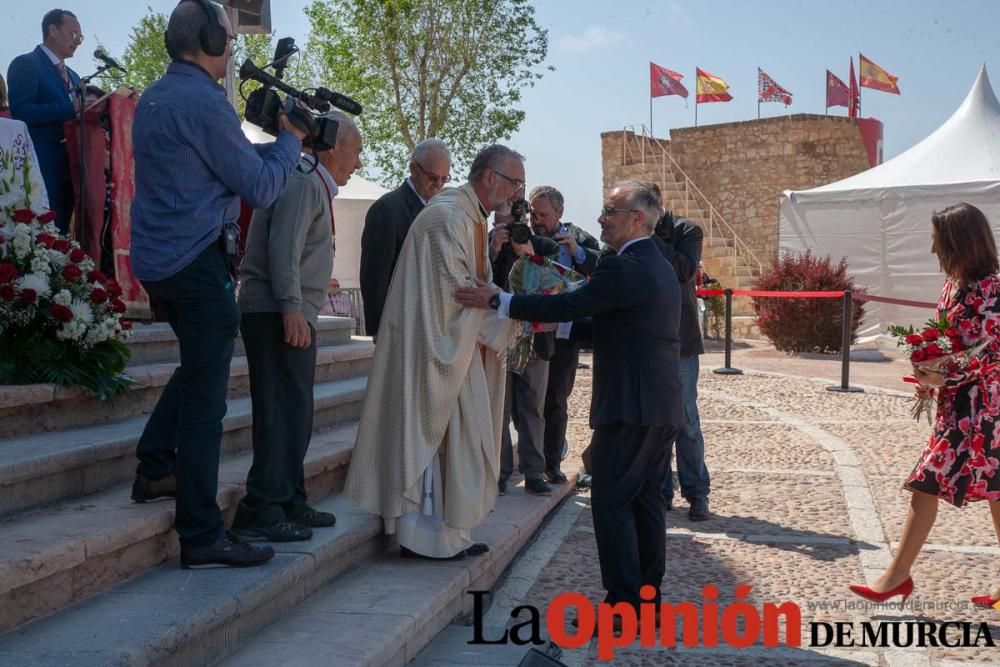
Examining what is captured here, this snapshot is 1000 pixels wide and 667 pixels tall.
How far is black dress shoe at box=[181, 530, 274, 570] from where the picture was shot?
395 cm

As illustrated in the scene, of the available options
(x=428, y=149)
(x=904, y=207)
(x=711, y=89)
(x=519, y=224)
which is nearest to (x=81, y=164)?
(x=428, y=149)

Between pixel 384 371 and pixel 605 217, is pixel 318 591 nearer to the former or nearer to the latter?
pixel 384 371

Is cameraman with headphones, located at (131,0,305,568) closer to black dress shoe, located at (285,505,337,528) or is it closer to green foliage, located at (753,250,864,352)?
black dress shoe, located at (285,505,337,528)

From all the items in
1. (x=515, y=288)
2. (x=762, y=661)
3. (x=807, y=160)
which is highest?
(x=807, y=160)

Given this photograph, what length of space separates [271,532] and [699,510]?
3.10 metres

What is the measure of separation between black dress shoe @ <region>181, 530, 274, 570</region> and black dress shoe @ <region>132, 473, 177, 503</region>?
11.5 inches

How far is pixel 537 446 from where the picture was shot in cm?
686

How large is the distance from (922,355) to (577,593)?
1935 millimetres

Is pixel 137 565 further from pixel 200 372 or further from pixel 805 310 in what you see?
pixel 805 310

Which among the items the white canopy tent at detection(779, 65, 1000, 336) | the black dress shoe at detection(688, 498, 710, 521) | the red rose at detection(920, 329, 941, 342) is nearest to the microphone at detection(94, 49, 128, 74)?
the black dress shoe at detection(688, 498, 710, 521)

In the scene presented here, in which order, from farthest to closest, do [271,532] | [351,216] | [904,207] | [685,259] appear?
[904,207] < [351,216] < [685,259] < [271,532]

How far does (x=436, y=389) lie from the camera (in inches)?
189

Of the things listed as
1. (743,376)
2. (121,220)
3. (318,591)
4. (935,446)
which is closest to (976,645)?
(935,446)

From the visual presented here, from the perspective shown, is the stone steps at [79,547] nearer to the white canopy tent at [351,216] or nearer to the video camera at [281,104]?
the video camera at [281,104]
